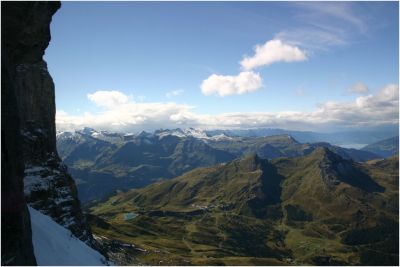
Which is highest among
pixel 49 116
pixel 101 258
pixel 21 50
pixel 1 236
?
pixel 21 50

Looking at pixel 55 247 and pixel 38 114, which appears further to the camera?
pixel 38 114

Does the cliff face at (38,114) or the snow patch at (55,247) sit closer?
the snow patch at (55,247)

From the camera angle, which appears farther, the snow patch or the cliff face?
the cliff face

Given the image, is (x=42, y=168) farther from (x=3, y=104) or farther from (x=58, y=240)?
(x=3, y=104)

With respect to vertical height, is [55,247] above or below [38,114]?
below

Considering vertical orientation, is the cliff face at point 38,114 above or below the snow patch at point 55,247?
above

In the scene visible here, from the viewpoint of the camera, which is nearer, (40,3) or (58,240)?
(58,240)

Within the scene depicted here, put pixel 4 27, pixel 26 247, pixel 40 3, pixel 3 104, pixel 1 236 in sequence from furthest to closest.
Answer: pixel 40 3 < pixel 4 27 < pixel 26 247 < pixel 3 104 < pixel 1 236

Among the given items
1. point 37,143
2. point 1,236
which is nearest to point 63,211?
point 37,143

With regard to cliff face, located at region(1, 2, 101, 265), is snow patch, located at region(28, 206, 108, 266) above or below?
below

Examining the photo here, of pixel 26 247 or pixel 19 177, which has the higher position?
pixel 19 177

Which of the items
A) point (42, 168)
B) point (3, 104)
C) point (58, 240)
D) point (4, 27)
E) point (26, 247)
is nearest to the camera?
point (3, 104)
